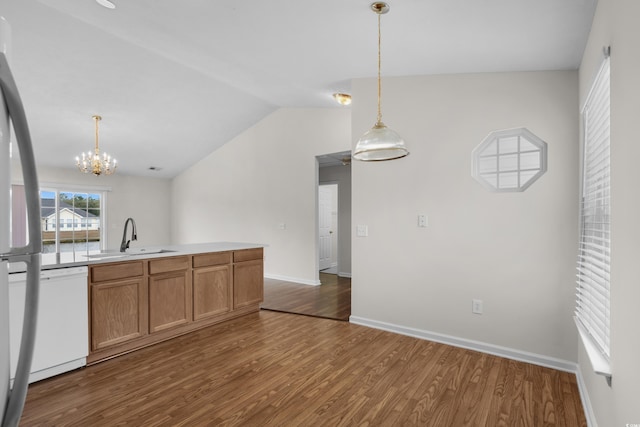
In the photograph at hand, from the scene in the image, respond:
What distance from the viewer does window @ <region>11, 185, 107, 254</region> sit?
6969 mm

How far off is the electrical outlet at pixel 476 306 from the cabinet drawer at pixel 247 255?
2498mm

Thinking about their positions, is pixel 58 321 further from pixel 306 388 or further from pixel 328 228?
pixel 328 228

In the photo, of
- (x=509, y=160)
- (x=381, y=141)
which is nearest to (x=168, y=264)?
(x=381, y=141)

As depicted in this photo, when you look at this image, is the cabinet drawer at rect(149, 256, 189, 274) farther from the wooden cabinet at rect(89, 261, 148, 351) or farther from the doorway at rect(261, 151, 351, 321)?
the doorway at rect(261, 151, 351, 321)

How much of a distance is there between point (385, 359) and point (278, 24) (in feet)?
9.46

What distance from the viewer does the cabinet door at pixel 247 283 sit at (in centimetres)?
406

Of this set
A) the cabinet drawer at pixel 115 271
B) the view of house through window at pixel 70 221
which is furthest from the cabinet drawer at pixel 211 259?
the view of house through window at pixel 70 221

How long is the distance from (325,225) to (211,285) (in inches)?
160

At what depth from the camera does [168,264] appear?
335 cm

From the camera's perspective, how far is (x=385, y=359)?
292cm

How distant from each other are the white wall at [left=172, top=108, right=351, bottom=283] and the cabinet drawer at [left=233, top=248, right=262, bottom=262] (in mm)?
1723

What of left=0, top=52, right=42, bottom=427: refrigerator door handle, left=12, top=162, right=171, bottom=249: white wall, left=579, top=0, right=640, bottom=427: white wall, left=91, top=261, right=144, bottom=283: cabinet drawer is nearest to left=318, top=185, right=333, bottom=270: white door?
left=12, top=162, right=171, bottom=249: white wall

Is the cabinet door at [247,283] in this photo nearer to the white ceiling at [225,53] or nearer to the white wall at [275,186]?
the white wall at [275,186]

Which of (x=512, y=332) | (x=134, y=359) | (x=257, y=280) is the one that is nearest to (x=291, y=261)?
(x=257, y=280)
